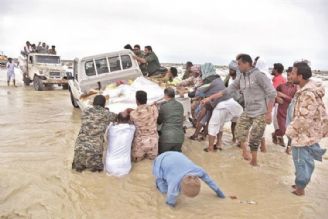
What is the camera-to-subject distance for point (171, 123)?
6.80m

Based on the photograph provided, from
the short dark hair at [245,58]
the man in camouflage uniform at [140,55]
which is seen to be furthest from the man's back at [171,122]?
the man in camouflage uniform at [140,55]

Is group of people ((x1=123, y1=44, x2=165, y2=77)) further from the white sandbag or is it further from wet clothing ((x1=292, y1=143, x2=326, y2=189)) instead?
wet clothing ((x1=292, y1=143, x2=326, y2=189))

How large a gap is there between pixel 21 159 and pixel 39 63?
15727 mm

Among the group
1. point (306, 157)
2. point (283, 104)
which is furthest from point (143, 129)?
point (283, 104)

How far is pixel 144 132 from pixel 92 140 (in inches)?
35.7

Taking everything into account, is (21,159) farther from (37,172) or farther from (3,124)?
(3,124)

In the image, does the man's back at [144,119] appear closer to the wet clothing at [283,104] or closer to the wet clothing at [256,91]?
the wet clothing at [256,91]

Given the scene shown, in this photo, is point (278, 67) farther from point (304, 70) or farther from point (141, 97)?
point (141, 97)

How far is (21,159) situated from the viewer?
6.96 meters

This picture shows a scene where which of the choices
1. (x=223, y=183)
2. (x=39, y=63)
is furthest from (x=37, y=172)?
(x=39, y=63)

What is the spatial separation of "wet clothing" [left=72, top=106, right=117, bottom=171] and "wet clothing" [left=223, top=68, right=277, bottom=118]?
A: 7.39ft

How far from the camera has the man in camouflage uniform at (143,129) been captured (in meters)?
6.60

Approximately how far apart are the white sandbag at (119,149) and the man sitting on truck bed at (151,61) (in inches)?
170

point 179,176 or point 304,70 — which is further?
point 304,70
